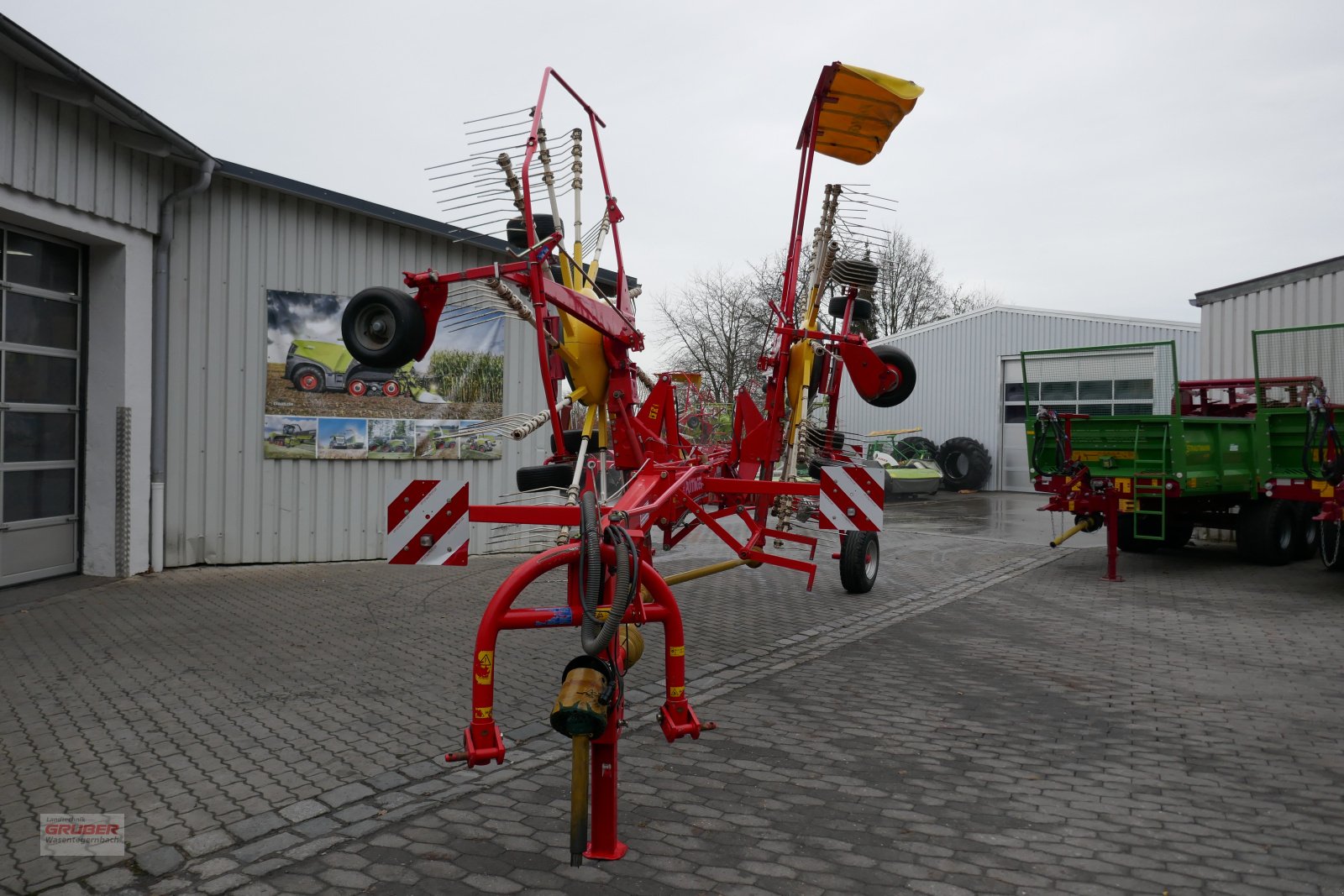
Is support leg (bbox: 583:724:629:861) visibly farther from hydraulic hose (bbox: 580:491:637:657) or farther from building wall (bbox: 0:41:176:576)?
building wall (bbox: 0:41:176:576)

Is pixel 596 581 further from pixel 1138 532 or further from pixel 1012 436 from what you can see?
pixel 1012 436

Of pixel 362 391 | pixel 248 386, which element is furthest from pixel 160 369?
pixel 362 391

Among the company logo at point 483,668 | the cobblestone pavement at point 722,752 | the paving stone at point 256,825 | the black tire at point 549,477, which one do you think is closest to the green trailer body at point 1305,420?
the cobblestone pavement at point 722,752

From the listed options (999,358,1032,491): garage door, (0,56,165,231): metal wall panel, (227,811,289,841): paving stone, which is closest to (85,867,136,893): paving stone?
(227,811,289,841): paving stone

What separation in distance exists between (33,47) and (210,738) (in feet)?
18.7

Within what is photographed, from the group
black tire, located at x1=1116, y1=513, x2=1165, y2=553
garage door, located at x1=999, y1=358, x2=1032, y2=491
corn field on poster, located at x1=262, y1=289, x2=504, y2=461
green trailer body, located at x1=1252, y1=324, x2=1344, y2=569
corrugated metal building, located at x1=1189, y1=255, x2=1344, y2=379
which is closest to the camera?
green trailer body, located at x1=1252, y1=324, x2=1344, y2=569

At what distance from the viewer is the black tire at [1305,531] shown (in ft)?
37.8

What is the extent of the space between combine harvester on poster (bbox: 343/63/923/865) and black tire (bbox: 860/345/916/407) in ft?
0.06

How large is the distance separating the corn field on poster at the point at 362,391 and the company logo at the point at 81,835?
6350mm

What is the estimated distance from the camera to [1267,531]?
10992 millimetres

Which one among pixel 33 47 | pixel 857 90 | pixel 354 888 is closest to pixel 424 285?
pixel 354 888

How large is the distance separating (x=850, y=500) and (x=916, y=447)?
72.5 feet

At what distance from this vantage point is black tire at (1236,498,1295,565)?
11023 mm

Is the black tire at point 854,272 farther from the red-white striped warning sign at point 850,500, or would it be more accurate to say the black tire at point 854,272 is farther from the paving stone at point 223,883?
the paving stone at point 223,883
